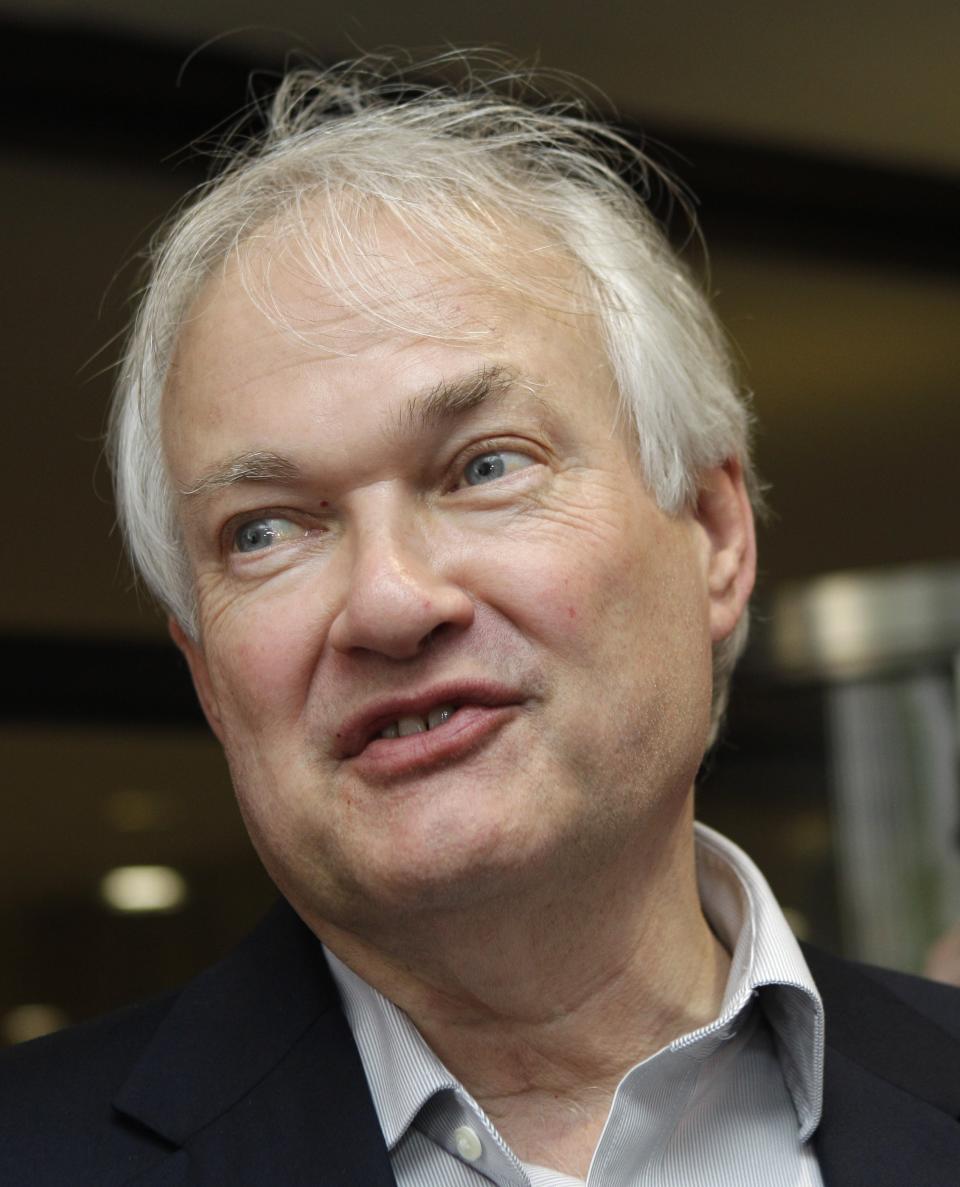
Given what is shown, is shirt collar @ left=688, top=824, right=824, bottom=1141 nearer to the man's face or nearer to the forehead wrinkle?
the man's face

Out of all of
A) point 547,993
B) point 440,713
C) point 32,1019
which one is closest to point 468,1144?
point 547,993

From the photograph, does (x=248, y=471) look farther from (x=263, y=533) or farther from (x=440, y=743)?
(x=440, y=743)

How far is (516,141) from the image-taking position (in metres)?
1.97

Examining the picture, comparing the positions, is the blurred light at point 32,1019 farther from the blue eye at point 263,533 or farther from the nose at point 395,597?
the nose at point 395,597

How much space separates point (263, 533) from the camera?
1.68 metres

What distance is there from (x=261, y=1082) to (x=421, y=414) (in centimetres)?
66

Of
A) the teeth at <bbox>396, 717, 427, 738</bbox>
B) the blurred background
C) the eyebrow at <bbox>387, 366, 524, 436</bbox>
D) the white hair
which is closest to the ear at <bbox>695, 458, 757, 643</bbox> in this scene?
the white hair

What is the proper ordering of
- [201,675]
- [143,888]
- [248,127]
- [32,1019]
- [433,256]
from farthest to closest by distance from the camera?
1. [143,888]
2. [32,1019]
3. [248,127]
4. [201,675]
5. [433,256]

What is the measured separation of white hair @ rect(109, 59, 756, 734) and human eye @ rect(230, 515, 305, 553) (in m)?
0.14

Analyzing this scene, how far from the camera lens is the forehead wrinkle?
1.62 m

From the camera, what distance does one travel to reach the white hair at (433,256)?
1.73m

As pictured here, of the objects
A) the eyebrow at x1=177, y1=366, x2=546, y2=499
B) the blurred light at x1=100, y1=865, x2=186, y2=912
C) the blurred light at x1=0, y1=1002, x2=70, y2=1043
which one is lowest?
the blurred light at x1=0, y1=1002, x2=70, y2=1043

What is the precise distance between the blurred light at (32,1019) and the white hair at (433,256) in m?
2.37

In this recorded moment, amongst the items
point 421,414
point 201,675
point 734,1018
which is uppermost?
point 421,414
